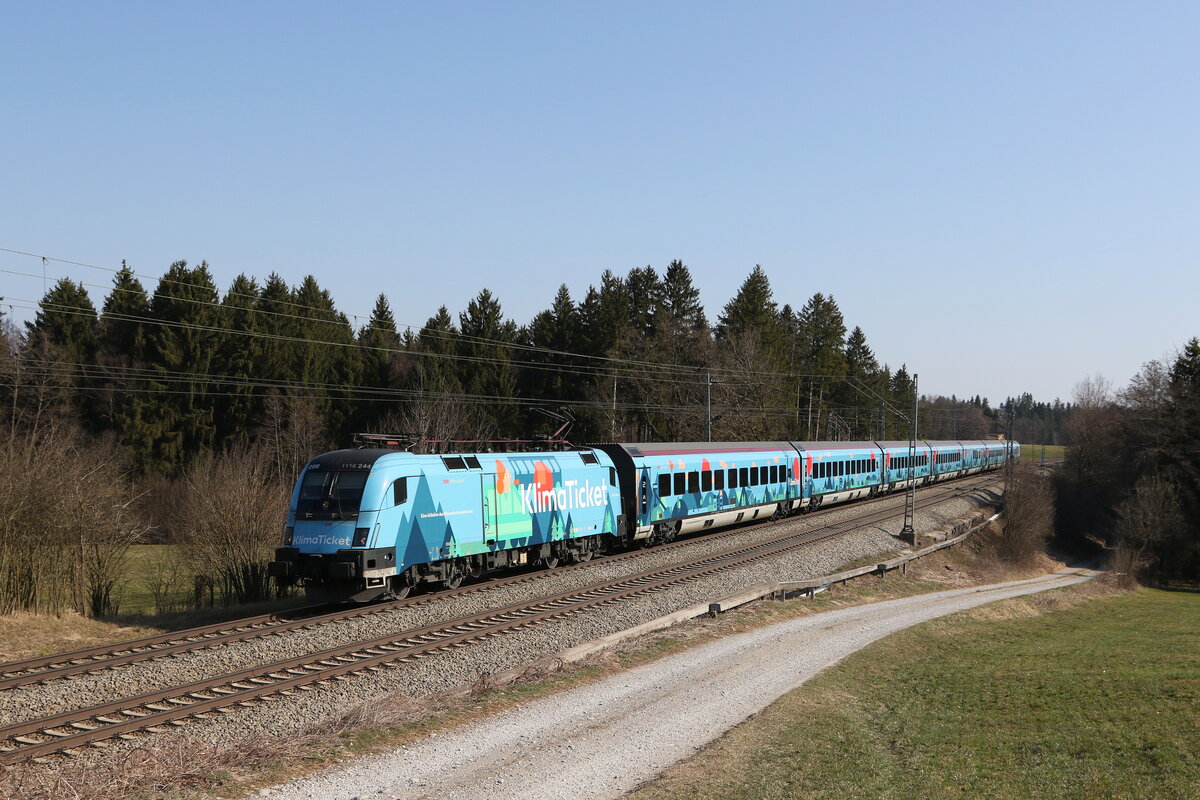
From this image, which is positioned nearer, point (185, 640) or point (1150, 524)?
point (185, 640)

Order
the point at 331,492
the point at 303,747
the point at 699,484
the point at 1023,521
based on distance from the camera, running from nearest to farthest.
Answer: the point at 303,747, the point at 331,492, the point at 699,484, the point at 1023,521

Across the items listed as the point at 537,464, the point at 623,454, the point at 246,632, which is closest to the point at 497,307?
the point at 623,454

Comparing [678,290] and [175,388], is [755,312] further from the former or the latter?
[175,388]

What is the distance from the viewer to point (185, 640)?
16172 millimetres

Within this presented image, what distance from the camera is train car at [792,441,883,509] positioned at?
1732 inches

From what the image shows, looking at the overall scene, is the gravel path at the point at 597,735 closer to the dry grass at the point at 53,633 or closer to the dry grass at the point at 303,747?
the dry grass at the point at 303,747

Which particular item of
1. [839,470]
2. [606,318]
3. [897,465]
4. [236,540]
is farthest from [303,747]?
[606,318]

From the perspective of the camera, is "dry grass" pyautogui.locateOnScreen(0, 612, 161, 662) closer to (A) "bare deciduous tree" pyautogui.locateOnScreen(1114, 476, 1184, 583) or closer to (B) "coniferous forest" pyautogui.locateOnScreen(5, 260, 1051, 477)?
(B) "coniferous forest" pyautogui.locateOnScreen(5, 260, 1051, 477)

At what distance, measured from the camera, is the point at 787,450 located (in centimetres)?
4125

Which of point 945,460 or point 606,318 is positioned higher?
point 606,318

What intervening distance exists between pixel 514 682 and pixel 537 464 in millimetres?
11260

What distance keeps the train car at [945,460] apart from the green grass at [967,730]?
45.7 meters

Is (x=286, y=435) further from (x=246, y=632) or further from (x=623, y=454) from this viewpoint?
(x=246, y=632)

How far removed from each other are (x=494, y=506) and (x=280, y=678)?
9.31m
